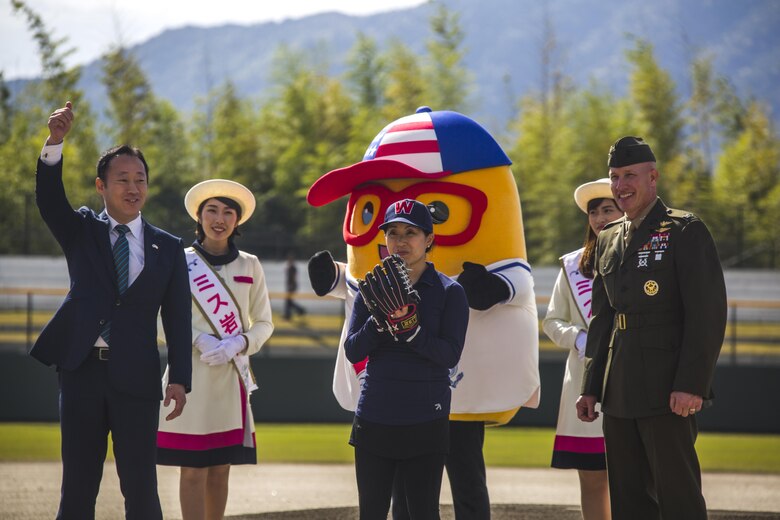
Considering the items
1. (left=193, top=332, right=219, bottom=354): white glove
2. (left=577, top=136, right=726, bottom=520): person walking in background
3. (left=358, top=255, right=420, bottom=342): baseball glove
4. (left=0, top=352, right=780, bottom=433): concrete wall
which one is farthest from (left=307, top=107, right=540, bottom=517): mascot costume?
(left=0, top=352, right=780, bottom=433): concrete wall

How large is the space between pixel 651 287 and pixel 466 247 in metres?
1.15

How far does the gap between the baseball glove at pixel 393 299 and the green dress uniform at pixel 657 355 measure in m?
0.89

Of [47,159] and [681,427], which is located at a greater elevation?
[47,159]

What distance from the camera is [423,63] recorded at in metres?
38.2

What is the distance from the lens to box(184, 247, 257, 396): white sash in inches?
211

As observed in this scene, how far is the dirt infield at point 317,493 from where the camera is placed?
664cm

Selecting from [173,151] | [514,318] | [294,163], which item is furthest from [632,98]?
[514,318]

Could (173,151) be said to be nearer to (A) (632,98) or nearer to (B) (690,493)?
(A) (632,98)

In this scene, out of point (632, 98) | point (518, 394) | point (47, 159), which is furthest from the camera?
point (632, 98)

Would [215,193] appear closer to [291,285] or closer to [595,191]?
[595,191]

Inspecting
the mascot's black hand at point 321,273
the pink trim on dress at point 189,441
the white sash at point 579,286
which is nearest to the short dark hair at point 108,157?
the mascot's black hand at point 321,273

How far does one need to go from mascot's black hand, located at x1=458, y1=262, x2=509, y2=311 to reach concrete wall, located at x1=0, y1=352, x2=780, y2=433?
24.9 ft

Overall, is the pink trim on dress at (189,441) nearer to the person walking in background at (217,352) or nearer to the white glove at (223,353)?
the person walking in background at (217,352)

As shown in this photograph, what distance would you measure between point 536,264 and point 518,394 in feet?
82.6
